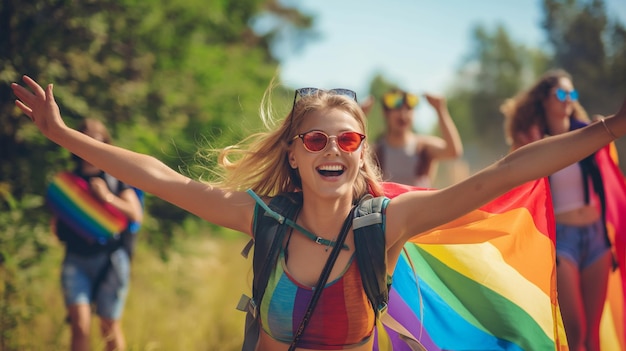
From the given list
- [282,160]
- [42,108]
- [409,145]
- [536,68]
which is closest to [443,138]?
[409,145]

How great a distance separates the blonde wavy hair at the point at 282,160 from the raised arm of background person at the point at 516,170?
0.49m

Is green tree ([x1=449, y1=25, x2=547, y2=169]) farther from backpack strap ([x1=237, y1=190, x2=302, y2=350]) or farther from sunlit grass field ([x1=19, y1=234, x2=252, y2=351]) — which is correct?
backpack strap ([x1=237, y1=190, x2=302, y2=350])

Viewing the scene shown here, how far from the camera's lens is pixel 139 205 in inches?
199

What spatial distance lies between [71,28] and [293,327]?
167 inches

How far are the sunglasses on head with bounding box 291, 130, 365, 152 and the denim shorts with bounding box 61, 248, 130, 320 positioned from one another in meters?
2.69

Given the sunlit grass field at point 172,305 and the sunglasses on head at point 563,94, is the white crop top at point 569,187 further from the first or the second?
the sunlit grass field at point 172,305

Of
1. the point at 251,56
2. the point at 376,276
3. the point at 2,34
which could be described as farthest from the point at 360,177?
the point at 251,56

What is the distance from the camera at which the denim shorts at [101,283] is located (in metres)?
4.78

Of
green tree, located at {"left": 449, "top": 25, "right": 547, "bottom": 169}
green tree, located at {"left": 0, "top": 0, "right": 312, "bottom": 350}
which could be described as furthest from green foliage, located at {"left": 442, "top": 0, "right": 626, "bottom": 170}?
green tree, located at {"left": 0, "top": 0, "right": 312, "bottom": 350}

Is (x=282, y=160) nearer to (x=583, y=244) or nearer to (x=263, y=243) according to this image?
(x=263, y=243)

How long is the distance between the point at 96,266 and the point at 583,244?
3547 mm

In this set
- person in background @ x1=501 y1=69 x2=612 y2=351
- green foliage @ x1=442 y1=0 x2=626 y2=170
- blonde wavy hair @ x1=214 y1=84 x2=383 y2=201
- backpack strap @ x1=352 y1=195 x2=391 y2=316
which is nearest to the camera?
backpack strap @ x1=352 y1=195 x2=391 y2=316

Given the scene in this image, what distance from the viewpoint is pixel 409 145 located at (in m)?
6.79

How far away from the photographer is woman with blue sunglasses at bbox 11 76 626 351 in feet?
8.63
